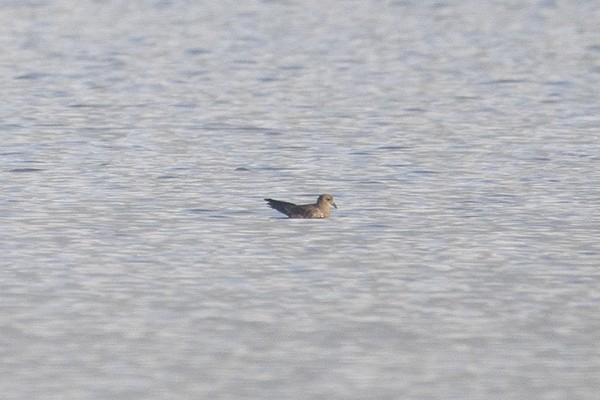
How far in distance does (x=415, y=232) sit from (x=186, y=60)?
19.0m

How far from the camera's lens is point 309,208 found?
17.8 meters

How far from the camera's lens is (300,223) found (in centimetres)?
1773

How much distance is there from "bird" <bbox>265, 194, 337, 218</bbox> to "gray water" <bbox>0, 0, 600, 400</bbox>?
0.38ft

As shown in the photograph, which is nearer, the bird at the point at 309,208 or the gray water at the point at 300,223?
the gray water at the point at 300,223

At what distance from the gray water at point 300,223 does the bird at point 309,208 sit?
0.38ft

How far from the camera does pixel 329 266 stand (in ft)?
50.5

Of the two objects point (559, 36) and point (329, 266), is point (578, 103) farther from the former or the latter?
point (329, 266)

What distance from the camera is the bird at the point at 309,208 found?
17.8 metres

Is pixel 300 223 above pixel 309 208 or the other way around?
the other way around

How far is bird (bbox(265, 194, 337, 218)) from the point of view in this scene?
17.8 metres

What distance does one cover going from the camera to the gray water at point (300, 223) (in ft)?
39.4

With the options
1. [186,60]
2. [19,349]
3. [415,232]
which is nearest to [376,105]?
[186,60]

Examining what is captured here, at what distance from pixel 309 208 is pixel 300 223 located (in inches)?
7.6

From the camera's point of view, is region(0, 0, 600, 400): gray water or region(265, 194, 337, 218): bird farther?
region(265, 194, 337, 218): bird
